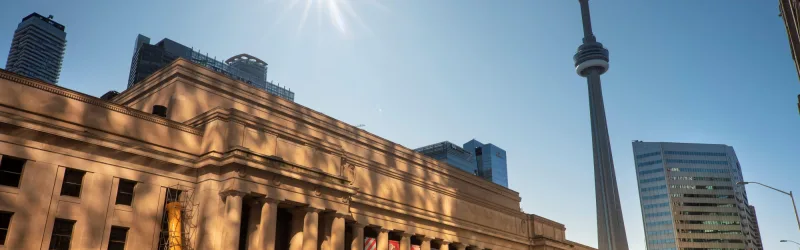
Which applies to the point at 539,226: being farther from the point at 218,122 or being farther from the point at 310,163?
the point at 218,122

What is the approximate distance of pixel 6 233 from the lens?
1141 inches

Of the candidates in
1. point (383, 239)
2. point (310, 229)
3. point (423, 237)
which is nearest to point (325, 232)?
point (310, 229)

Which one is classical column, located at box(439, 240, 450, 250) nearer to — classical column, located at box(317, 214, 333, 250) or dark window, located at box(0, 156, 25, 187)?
classical column, located at box(317, 214, 333, 250)

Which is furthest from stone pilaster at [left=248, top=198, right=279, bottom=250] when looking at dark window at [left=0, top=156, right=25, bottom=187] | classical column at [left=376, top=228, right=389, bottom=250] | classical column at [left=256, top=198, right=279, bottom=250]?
classical column at [left=376, top=228, right=389, bottom=250]

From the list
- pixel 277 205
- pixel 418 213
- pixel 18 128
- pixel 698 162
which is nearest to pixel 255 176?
pixel 277 205

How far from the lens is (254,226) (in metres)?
36.9

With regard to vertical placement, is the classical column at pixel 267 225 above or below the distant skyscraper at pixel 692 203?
below

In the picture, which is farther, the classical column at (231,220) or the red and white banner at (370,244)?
the red and white banner at (370,244)

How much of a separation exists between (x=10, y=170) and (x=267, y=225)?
13.7m

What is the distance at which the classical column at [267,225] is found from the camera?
118 ft

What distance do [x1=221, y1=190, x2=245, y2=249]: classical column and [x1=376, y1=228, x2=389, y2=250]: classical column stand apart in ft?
52.5

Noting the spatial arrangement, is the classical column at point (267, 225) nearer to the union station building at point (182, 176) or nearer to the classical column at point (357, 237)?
the union station building at point (182, 176)

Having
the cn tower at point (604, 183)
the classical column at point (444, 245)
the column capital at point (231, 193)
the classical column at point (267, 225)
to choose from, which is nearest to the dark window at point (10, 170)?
the column capital at point (231, 193)

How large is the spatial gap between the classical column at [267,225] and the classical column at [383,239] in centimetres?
1339
